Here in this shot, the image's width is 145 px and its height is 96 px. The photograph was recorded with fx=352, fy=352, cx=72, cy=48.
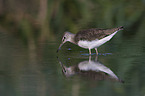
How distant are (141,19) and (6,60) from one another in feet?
19.3

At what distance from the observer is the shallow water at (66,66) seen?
17.8 ft

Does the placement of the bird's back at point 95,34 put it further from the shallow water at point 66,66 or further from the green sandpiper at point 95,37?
the shallow water at point 66,66

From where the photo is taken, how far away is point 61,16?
13.4 m

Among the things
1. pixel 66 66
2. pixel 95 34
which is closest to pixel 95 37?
pixel 95 34

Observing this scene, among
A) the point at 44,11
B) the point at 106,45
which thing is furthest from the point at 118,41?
the point at 44,11

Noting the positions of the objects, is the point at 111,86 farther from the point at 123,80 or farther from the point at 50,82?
the point at 50,82

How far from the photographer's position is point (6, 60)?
7656 millimetres

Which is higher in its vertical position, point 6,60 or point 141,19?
point 141,19

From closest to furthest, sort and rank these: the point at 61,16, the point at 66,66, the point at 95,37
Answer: the point at 66,66, the point at 95,37, the point at 61,16

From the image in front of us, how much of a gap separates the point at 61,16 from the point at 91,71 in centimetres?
720

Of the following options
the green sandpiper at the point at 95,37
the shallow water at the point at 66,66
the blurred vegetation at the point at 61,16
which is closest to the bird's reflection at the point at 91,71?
the shallow water at the point at 66,66

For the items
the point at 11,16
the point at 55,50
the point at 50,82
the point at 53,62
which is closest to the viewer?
the point at 50,82

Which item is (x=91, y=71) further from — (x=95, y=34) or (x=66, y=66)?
(x=95, y=34)

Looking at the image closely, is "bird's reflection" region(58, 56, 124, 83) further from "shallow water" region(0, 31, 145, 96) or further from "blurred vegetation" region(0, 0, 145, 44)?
"blurred vegetation" region(0, 0, 145, 44)
